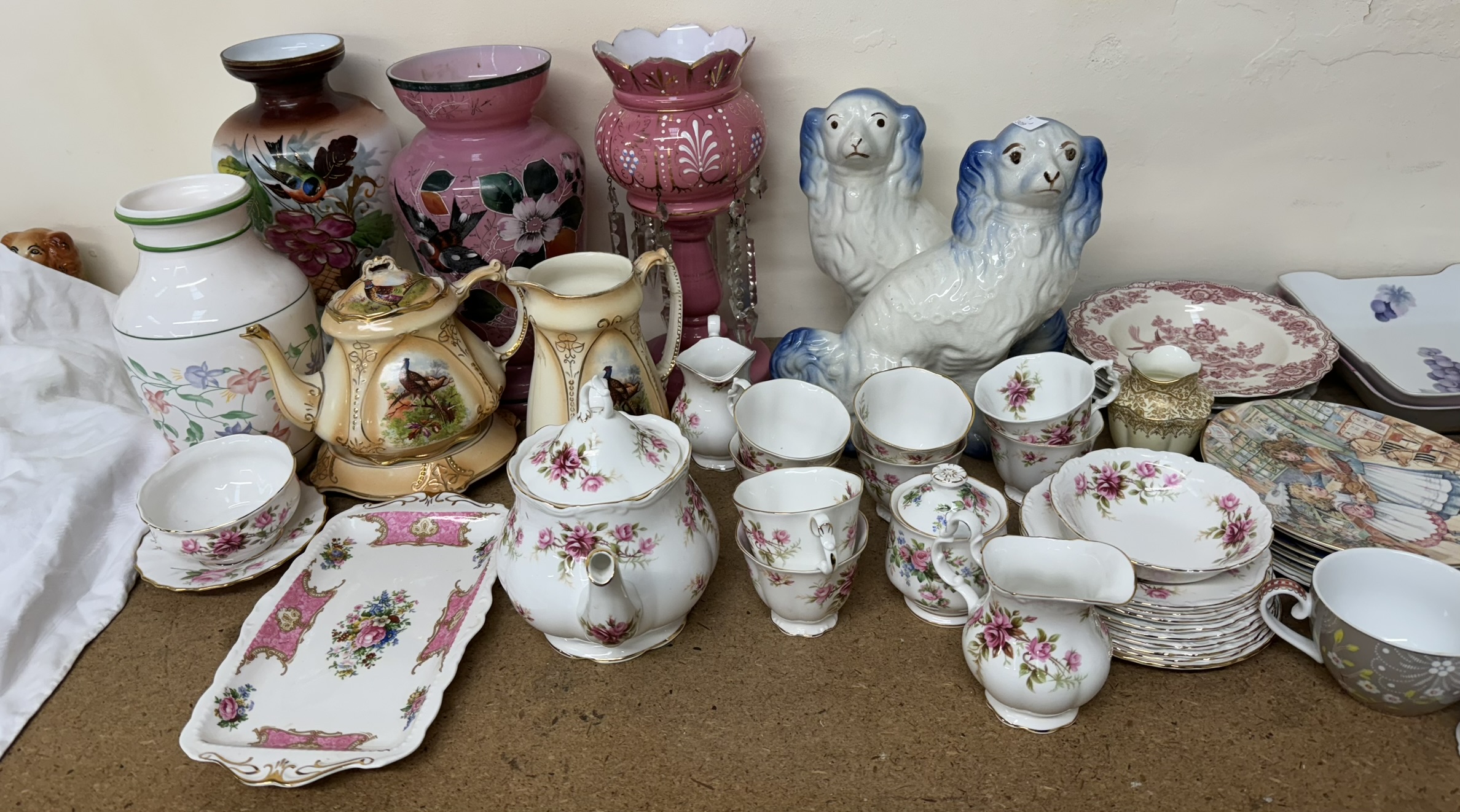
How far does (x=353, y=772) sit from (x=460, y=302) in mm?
540

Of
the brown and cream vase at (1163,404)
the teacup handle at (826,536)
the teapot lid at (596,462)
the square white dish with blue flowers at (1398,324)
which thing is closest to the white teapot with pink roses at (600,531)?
the teapot lid at (596,462)

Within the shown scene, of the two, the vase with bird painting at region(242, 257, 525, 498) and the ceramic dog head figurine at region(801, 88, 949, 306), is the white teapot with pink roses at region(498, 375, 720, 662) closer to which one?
the vase with bird painting at region(242, 257, 525, 498)

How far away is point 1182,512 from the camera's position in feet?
3.31

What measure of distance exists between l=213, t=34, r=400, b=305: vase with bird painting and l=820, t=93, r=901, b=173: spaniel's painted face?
0.59 meters

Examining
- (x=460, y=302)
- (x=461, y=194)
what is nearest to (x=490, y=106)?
(x=461, y=194)

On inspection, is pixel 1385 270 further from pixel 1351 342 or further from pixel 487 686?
pixel 487 686

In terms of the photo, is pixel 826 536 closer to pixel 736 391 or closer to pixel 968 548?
pixel 968 548

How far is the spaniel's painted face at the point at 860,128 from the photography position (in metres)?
1.12

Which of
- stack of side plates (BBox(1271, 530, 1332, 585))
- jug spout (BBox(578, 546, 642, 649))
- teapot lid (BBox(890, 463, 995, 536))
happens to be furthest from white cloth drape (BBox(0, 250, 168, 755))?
stack of side plates (BBox(1271, 530, 1332, 585))

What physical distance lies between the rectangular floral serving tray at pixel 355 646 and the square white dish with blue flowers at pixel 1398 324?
3.87 feet

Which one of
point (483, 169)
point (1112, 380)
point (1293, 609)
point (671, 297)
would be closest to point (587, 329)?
point (671, 297)

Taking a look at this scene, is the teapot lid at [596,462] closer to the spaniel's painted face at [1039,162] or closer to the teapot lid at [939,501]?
the teapot lid at [939,501]

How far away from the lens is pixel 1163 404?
1.11 metres

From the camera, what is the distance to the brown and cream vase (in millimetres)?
1109
